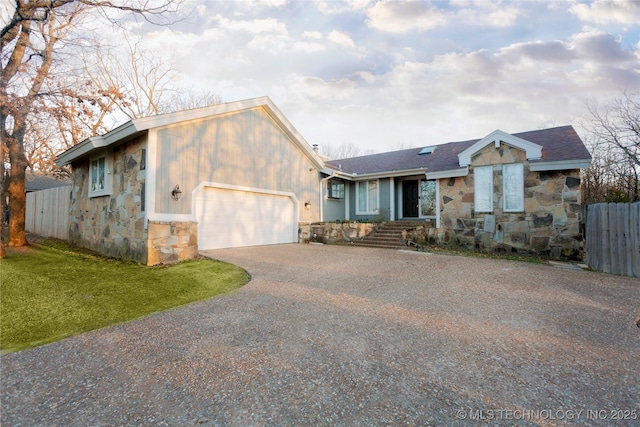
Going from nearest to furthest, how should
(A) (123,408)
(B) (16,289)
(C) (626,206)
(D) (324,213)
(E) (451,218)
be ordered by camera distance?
(A) (123,408) < (B) (16,289) < (C) (626,206) < (E) (451,218) < (D) (324,213)

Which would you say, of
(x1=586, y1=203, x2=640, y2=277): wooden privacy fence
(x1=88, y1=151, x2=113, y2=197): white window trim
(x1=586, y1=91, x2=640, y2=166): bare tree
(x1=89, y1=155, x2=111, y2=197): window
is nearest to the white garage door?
(x1=88, y1=151, x2=113, y2=197): white window trim

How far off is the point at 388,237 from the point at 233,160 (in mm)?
6289

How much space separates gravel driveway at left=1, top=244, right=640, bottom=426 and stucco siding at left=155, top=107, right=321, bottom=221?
4618mm

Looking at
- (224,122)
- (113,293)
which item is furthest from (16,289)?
(224,122)

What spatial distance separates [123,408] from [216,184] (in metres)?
7.54

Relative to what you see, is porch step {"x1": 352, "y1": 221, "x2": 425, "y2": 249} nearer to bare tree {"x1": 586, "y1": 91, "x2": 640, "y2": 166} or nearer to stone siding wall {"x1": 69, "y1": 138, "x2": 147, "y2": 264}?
stone siding wall {"x1": 69, "y1": 138, "x2": 147, "y2": 264}

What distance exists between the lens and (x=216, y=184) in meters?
8.95

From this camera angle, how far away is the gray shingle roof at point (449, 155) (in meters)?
8.89

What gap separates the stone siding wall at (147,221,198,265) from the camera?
7117 mm

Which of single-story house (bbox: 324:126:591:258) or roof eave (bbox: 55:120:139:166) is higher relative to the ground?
roof eave (bbox: 55:120:139:166)

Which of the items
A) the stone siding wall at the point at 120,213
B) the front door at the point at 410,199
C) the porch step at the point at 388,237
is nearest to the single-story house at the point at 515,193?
the porch step at the point at 388,237

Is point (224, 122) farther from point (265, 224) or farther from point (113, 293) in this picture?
point (113, 293)

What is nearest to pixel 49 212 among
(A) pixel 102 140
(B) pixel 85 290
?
(A) pixel 102 140

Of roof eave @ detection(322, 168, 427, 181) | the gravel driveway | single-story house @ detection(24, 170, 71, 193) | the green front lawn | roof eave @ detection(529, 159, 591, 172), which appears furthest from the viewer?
single-story house @ detection(24, 170, 71, 193)
